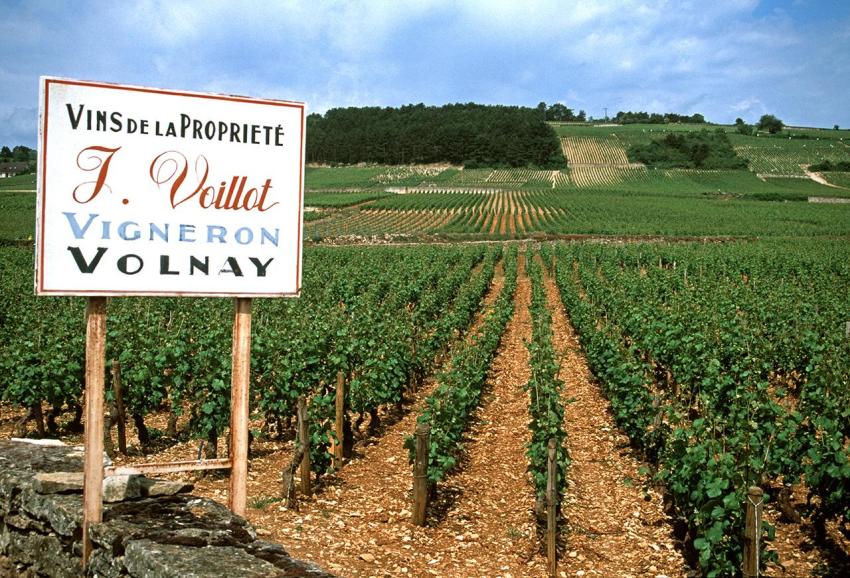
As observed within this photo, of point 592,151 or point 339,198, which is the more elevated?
point 592,151

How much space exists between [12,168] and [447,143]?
81.9 m

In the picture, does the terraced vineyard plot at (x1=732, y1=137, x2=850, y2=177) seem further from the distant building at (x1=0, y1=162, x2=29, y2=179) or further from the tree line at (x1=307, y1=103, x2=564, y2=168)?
the distant building at (x1=0, y1=162, x2=29, y2=179)

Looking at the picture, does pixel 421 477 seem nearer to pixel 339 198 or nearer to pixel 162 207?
pixel 162 207

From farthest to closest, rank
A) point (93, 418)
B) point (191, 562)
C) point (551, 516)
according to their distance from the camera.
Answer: point (551, 516)
point (93, 418)
point (191, 562)

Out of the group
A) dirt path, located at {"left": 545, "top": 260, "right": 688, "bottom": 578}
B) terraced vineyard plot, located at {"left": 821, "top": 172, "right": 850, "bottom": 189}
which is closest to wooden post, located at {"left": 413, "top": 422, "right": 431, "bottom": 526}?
dirt path, located at {"left": 545, "top": 260, "right": 688, "bottom": 578}

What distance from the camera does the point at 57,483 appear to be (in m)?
4.95

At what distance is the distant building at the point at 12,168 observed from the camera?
131 meters

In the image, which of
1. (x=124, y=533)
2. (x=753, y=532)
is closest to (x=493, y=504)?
(x=753, y=532)

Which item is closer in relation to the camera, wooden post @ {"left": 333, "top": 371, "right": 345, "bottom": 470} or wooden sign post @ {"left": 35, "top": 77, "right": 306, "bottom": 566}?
wooden sign post @ {"left": 35, "top": 77, "right": 306, "bottom": 566}

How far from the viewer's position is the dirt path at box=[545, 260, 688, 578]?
6.76m

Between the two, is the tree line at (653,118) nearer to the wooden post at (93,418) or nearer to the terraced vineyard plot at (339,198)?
the terraced vineyard plot at (339,198)

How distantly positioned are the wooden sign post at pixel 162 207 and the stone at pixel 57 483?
1.00ft

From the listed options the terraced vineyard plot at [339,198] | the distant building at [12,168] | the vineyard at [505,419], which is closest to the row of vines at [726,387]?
the vineyard at [505,419]

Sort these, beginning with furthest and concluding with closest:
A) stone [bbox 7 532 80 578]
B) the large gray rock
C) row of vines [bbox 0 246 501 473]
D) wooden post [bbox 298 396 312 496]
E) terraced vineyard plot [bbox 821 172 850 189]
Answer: terraced vineyard plot [bbox 821 172 850 189], row of vines [bbox 0 246 501 473], wooden post [bbox 298 396 312 496], stone [bbox 7 532 80 578], the large gray rock
